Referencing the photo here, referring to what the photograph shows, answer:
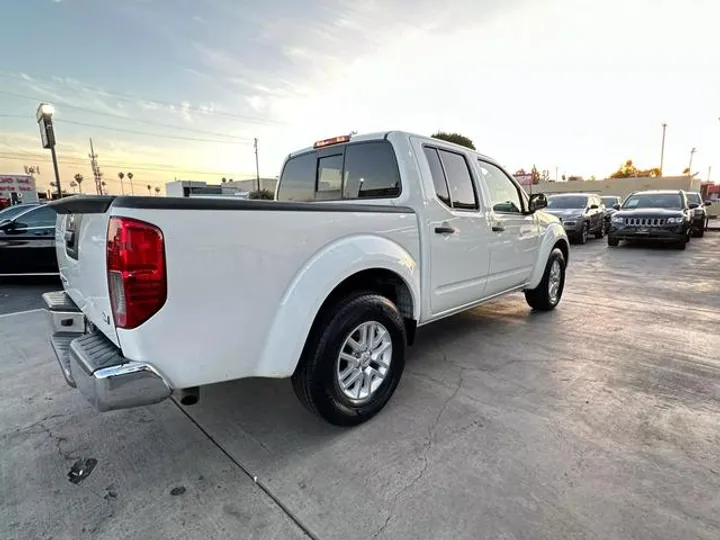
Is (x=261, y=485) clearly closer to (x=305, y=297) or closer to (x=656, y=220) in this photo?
(x=305, y=297)

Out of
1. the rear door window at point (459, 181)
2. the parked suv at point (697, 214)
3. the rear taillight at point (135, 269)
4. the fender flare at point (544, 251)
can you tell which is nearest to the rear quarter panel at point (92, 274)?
the rear taillight at point (135, 269)

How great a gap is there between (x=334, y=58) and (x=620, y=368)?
11.2m

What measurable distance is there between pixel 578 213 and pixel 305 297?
45.3 ft

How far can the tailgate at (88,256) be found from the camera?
1.76 m

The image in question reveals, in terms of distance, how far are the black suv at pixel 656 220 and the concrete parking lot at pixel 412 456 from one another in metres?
9.51

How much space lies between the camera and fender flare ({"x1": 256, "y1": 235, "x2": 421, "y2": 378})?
2.04 meters

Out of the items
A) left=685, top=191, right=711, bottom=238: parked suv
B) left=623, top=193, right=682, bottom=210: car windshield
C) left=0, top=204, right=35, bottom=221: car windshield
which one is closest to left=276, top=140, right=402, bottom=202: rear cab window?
left=0, top=204, right=35, bottom=221: car windshield

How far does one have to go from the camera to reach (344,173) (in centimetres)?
342

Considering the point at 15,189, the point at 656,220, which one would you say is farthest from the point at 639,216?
the point at 15,189

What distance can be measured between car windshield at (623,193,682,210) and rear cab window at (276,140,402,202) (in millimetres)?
13241

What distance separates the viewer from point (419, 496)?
1916mm

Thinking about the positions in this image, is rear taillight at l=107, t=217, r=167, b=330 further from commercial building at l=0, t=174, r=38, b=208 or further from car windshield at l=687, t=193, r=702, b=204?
commercial building at l=0, t=174, r=38, b=208

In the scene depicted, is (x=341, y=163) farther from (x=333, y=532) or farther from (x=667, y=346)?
(x=667, y=346)

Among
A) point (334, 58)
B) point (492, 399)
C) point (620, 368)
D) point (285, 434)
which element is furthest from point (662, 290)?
point (334, 58)
